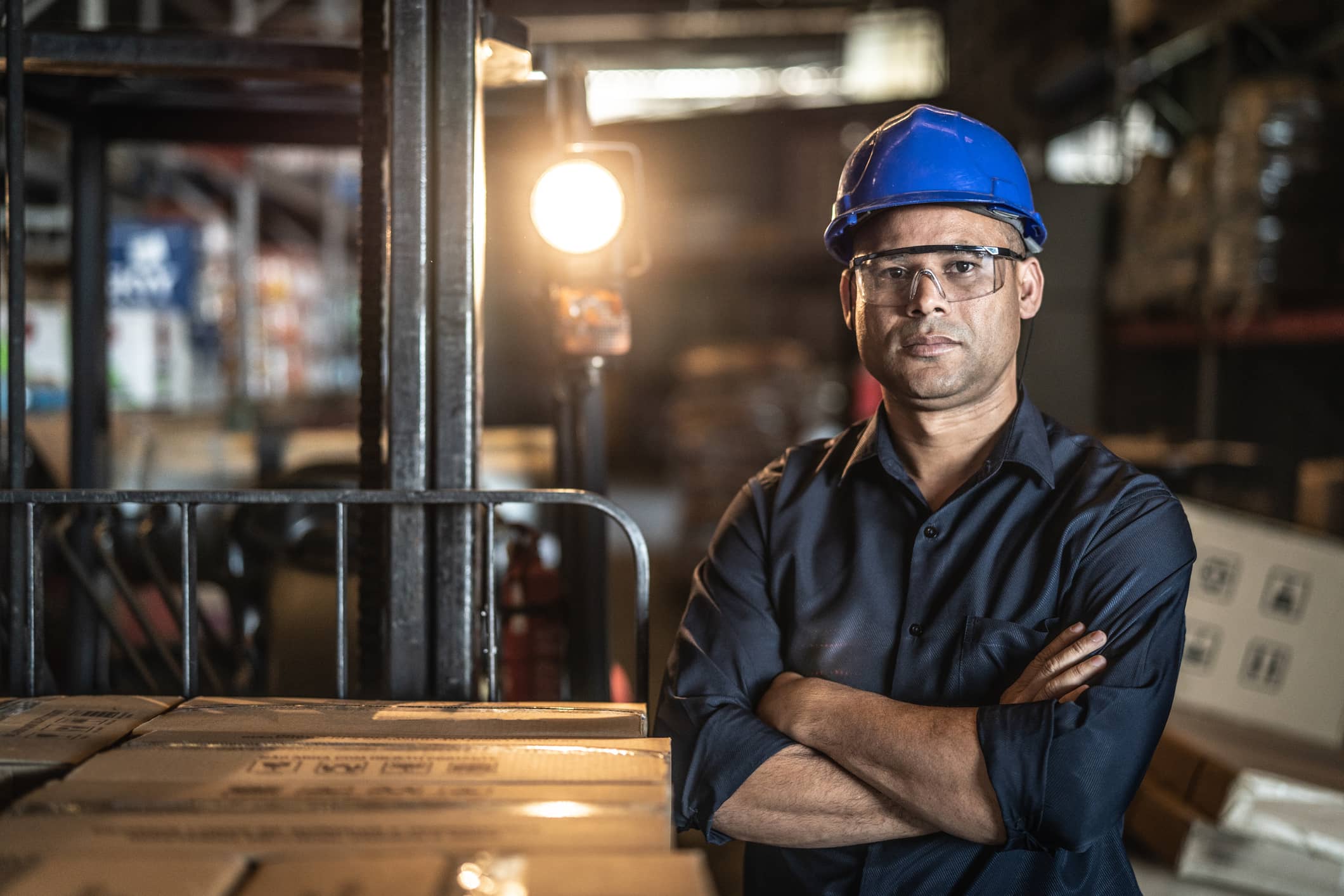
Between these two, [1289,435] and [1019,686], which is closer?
[1019,686]

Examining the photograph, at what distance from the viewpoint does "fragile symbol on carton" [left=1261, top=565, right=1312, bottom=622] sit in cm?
418

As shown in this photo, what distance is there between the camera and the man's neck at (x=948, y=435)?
2.23 meters

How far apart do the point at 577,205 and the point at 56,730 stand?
1.99 m

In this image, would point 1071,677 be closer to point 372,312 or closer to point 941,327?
point 941,327

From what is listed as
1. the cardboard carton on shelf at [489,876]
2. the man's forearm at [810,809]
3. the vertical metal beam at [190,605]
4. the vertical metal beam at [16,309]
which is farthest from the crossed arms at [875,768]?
the vertical metal beam at [16,309]

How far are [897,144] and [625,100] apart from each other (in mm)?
15543

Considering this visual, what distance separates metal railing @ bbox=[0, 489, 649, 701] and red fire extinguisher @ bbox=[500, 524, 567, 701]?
3.59ft

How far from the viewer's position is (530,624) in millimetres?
3619

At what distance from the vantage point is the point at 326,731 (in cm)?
181

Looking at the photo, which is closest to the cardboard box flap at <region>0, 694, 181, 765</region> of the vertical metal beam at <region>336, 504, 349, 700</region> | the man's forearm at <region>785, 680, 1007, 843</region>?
the vertical metal beam at <region>336, 504, 349, 700</region>

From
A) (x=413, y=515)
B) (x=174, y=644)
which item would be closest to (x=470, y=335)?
(x=413, y=515)

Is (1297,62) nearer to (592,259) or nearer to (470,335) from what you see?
(592,259)

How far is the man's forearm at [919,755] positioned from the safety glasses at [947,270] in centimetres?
81

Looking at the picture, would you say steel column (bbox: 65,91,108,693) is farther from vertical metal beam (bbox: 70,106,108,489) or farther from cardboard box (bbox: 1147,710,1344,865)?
cardboard box (bbox: 1147,710,1344,865)
